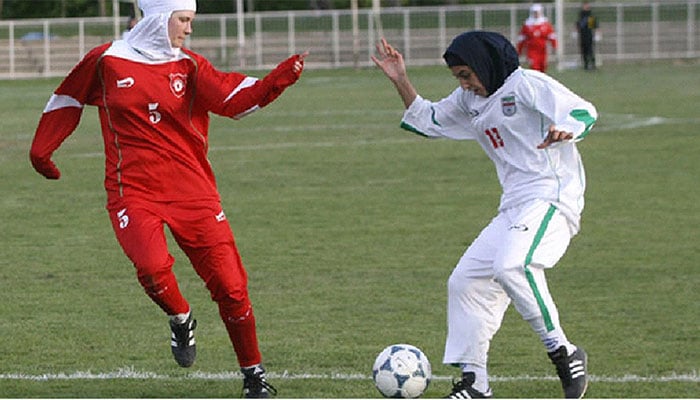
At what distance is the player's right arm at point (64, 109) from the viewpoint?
7.91 meters

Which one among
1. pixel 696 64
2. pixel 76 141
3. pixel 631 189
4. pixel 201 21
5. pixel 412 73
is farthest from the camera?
pixel 201 21

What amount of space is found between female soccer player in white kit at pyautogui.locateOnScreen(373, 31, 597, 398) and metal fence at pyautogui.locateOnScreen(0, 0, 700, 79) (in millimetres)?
47547

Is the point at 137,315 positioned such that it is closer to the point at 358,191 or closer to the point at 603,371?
the point at 603,371

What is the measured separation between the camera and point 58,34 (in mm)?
54375

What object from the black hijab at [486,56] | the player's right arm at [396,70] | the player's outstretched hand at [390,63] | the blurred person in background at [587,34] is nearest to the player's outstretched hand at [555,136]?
the black hijab at [486,56]

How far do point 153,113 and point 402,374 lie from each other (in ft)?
5.99

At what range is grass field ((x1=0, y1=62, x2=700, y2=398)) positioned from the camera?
827 cm

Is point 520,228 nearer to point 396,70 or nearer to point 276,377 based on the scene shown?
point 396,70

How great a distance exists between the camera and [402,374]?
7.34 m

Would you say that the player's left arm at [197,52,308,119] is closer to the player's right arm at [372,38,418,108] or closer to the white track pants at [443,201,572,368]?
the player's right arm at [372,38,418,108]

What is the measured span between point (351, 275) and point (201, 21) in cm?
4608

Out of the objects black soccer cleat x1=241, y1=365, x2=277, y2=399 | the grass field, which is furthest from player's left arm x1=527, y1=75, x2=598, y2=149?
black soccer cleat x1=241, y1=365, x2=277, y2=399

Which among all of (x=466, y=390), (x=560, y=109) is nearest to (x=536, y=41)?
(x=560, y=109)

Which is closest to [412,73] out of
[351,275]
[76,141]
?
[76,141]
